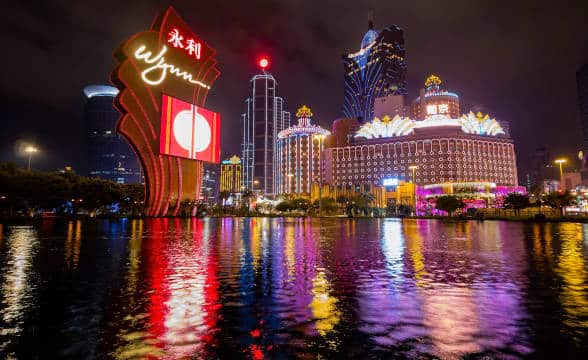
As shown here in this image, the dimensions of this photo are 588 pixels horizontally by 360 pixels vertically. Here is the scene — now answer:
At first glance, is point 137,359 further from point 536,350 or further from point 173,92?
point 173,92

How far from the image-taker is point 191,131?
7281 centimetres

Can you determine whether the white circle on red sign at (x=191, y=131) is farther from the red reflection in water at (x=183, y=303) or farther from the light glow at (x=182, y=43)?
the red reflection in water at (x=183, y=303)

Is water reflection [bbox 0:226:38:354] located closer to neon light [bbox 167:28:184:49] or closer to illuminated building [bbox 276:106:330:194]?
neon light [bbox 167:28:184:49]

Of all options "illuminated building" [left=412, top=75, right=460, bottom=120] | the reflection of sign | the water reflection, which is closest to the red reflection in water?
the water reflection

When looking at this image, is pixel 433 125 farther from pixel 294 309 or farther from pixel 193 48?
pixel 294 309

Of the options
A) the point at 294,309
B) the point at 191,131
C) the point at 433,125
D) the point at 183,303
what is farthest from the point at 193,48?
the point at 433,125

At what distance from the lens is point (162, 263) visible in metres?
13.3

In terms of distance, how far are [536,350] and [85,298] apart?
8799 millimetres

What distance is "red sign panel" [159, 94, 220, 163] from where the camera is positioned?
67.7 metres

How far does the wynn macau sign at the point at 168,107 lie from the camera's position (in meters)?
64.5

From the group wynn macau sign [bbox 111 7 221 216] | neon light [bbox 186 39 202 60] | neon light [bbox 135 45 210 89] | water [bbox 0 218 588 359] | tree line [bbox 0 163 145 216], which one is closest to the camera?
water [bbox 0 218 588 359]

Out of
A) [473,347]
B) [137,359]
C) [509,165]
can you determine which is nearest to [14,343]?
[137,359]

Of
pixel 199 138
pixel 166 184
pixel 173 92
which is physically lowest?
pixel 166 184

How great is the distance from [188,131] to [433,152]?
11645 cm
